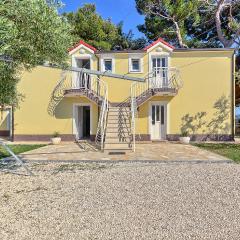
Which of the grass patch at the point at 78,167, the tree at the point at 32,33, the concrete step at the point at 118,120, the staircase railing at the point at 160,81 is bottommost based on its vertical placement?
the grass patch at the point at 78,167

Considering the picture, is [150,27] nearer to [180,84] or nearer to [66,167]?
[180,84]

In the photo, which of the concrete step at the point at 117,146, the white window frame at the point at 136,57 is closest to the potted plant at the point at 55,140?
the concrete step at the point at 117,146

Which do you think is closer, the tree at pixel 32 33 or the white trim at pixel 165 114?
the tree at pixel 32 33

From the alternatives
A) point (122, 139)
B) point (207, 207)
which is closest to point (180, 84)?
point (122, 139)

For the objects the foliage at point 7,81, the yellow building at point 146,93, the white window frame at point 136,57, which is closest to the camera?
the foliage at point 7,81

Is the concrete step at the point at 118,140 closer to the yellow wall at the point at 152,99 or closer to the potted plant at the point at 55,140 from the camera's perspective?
the yellow wall at the point at 152,99

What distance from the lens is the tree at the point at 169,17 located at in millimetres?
25819

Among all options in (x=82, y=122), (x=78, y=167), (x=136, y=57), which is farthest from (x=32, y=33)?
(x=82, y=122)

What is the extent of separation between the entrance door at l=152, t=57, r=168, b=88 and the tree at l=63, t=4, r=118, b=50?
11.4 meters

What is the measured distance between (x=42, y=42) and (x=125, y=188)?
3.54 meters

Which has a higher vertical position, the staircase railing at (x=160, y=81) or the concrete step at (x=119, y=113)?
the staircase railing at (x=160, y=81)

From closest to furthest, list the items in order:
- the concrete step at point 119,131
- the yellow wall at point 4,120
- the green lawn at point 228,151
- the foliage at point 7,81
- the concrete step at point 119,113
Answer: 1. the foliage at point 7,81
2. the green lawn at point 228,151
3. the concrete step at point 119,131
4. the concrete step at point 119,113
5. the yellow wall at point 4,120

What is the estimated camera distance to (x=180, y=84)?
17.8 m

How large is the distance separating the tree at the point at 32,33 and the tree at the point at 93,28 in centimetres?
2184
